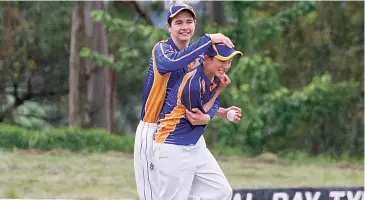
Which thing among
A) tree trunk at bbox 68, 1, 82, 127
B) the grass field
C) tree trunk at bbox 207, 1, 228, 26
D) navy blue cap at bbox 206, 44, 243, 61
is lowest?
the grass field

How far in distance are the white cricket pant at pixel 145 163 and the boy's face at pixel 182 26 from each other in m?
0.57

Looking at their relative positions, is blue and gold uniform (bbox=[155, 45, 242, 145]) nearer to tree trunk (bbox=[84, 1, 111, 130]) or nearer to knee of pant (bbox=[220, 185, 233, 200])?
knee of pant (bbox=[220, 185, 233, 200])

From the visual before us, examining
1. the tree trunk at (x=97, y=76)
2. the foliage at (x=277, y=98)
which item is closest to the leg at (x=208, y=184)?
the foliage at (x=277, y=98)

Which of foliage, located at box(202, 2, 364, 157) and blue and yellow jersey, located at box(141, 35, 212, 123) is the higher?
blue and yellow jersey, located at box(141, 35, 212, 123)

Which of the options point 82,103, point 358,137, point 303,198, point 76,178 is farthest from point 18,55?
point 303,198

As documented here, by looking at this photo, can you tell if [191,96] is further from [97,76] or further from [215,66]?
[97,76]

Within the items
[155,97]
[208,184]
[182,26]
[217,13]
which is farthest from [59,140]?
[182,26]

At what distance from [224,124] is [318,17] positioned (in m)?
7.68

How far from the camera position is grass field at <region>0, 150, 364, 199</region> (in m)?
8.32

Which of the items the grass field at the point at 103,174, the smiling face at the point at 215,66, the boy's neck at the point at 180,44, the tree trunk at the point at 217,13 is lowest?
the grass field at the point at 103,174

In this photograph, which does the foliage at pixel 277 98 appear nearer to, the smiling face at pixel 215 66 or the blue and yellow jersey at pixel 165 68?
the blue and yellow jersey at pixel 165 68

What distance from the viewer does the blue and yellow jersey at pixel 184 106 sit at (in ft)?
15.1

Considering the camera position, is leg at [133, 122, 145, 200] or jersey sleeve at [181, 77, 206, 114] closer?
jersey sleeve at [181, 77, 206, 114]

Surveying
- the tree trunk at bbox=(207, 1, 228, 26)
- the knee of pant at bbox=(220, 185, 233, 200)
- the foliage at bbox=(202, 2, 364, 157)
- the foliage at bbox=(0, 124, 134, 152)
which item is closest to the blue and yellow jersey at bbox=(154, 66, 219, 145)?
the knee of pant at bbox=(220, 185, 233, 200)
